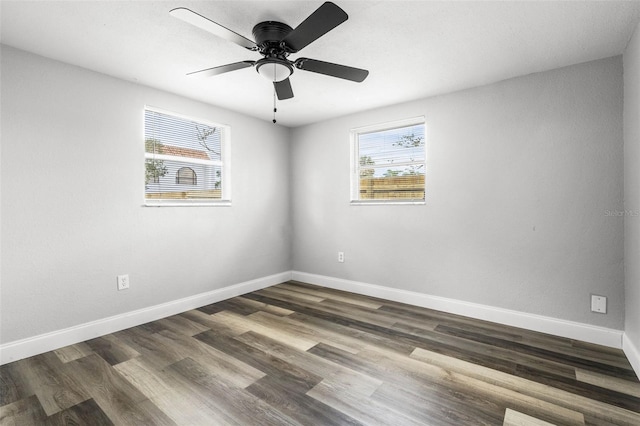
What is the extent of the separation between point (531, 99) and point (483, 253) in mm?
1471

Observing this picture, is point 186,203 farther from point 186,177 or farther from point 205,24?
point 205,24

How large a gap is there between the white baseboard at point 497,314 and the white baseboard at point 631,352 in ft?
0.24

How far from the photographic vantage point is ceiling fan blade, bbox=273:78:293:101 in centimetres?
237

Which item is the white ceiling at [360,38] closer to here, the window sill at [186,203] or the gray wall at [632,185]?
the gray wall at [632,185]

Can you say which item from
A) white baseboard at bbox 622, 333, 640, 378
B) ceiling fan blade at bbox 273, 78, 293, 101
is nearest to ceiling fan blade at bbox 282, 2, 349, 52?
ceiling fan blade at bbox 273, 78, 293, 101

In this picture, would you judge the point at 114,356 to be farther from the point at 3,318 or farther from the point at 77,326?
the point at 3,318

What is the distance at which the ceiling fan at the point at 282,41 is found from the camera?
1.62m

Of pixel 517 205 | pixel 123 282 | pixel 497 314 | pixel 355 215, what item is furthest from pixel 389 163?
pixel 123 282

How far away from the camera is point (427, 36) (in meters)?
2.14

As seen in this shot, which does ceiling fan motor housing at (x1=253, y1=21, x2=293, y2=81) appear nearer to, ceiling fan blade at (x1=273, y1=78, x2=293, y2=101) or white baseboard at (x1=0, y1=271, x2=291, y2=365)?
ceiling fan blade at (x1=273, y1=78, x2=293, y2=101)

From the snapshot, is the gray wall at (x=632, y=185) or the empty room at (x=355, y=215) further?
the gray wall at (x=632, y=185)

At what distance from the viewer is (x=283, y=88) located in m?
2.46

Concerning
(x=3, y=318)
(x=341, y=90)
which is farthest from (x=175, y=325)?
(x=341, y=90)

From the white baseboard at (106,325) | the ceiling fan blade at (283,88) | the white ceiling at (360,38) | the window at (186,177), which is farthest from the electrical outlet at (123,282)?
the ceiling fan blade at (283,88)
